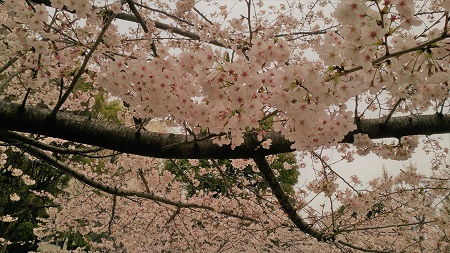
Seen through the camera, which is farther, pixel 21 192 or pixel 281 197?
pixel 21 192

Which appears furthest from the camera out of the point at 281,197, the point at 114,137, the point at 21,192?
the point at 21,192

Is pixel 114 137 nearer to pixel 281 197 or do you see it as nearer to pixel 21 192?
pixel 281 197

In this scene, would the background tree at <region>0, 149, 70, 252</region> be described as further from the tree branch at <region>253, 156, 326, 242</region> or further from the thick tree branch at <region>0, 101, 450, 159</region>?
the tree branch at <region>253, 156, 326, 242</region>

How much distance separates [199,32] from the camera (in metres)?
4.91

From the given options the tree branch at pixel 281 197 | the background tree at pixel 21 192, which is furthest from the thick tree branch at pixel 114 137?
the background tree at pixel 21 192

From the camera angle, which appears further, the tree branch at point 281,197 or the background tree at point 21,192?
the background tree at point 21,192

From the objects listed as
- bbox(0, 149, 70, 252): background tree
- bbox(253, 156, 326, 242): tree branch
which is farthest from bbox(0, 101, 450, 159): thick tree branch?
bbox(0, 149, 70, 252): background tree

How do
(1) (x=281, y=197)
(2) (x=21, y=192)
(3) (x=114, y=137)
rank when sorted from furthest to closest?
(2) (x=21, y=192) → (1) (x=281, y=197) → (3) (x=114, y=137)

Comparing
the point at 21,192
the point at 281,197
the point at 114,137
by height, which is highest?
the point at 21,192

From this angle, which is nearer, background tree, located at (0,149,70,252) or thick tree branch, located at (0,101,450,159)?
thick tree branch, located at (0,101,450,159)

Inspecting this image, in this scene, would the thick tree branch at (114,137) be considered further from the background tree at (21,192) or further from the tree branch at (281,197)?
the background tree at (21,192)

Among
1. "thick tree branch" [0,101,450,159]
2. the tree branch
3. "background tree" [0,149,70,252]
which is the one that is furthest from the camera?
"background tree" [0,149,70,252]

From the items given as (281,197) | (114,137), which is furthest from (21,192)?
→ (114,137)

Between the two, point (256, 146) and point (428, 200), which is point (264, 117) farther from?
point (428, 200)
